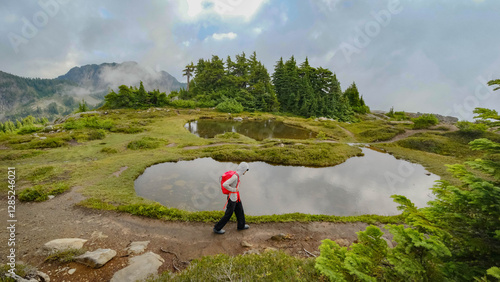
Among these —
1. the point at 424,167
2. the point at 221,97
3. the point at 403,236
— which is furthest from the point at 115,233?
the point at 221,97

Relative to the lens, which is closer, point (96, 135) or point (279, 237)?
point (279, 237)

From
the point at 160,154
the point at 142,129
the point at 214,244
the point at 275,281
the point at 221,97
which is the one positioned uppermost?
the point at 221,97

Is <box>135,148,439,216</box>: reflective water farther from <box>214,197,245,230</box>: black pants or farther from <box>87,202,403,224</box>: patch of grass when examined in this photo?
<box>214,197,245,230</box>: black pants

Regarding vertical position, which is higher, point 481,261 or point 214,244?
point 481,261

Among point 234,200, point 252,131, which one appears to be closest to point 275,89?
point 252,131

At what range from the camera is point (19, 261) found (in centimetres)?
595

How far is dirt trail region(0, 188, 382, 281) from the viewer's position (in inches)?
250

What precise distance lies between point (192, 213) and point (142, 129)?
23557 millimetres

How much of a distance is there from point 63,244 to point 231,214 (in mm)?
5515

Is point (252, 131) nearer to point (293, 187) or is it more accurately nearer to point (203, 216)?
point (293, 187)

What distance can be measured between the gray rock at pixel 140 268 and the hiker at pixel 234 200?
234cm

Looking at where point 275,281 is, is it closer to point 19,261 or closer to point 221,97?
point 19,261

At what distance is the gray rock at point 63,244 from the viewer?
6.27m

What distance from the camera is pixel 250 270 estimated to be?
5340 mm
